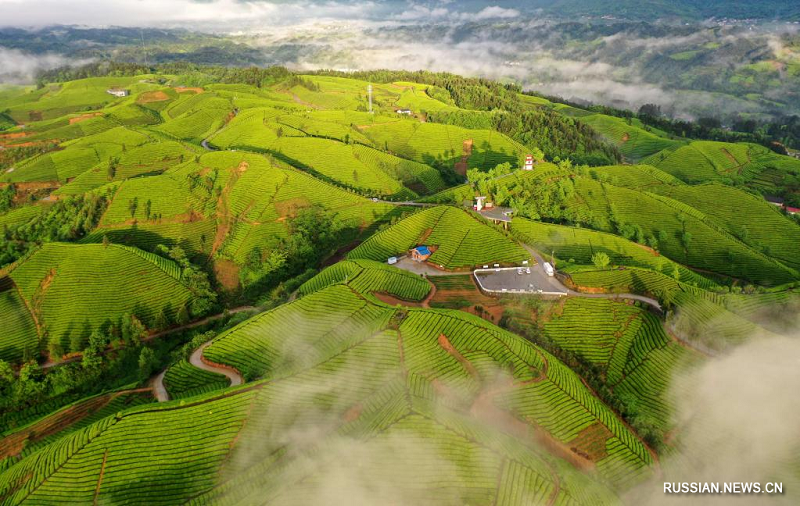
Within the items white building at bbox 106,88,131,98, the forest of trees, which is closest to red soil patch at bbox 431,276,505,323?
the forest of trees

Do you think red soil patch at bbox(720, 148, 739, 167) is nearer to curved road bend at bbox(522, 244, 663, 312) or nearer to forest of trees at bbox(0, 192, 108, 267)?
curved road bend at bbox(522, 244, 663, 312)

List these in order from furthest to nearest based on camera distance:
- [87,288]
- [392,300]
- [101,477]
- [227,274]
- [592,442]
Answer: [227,274]
[87,288]
[392,300]
[592,442]
[101,477]

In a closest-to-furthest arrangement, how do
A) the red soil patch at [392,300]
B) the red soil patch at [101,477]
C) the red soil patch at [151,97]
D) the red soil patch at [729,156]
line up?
the red soil patch at [101,477], the red soil patch at [392,300], the red soil patch at [729,156], the red soil patch at [151,97]

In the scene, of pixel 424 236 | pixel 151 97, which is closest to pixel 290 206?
pixel 424 236

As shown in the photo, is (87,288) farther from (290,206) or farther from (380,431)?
(380,431)

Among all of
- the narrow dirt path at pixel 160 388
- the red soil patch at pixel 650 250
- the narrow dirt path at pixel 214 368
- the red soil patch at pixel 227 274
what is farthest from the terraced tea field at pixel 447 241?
Answer: the narrow dirt path at pixel 160 388

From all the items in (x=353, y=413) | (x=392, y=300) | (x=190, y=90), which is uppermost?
(x=190, y=90)

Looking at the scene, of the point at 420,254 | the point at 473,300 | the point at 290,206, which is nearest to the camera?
the point at 473,300

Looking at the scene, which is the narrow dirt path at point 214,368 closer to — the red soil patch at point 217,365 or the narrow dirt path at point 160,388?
the red soil patch at point 217,365
